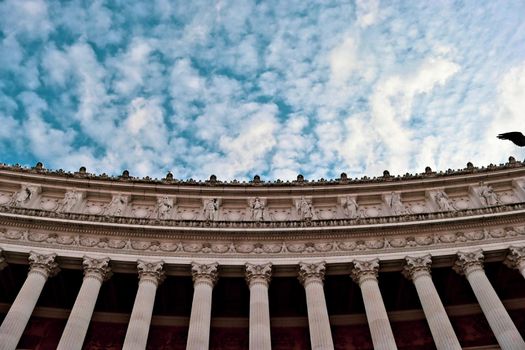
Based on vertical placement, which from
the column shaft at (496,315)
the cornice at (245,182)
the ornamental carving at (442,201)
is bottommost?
the column shaft at (496,315)

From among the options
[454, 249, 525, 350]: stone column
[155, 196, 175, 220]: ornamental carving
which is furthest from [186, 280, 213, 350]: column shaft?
[454, 249, 525, 350]: stone column

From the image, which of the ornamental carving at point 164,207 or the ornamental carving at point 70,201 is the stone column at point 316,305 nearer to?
the ornamental carving at point 164,207

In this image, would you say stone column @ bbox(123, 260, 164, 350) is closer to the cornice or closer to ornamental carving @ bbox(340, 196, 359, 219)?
the cornice

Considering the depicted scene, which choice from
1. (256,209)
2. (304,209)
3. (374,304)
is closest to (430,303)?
(374,304)

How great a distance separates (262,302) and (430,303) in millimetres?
8044

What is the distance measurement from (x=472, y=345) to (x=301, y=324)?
908cm

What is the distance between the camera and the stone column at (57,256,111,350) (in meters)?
22.0

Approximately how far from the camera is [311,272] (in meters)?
25.8

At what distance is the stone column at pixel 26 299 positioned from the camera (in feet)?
71.1

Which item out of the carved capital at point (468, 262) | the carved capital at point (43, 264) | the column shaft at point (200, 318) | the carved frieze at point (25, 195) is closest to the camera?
the column shaft at point (200, 318)

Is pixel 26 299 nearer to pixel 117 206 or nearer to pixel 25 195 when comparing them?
pixel 117 206

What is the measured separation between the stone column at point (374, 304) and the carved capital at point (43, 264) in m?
15.3

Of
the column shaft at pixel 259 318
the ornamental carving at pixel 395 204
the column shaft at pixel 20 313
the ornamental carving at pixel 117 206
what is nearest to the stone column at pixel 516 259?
the ornamental carving at pixel 395 204

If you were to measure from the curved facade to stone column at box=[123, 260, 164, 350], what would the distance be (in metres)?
0.08
